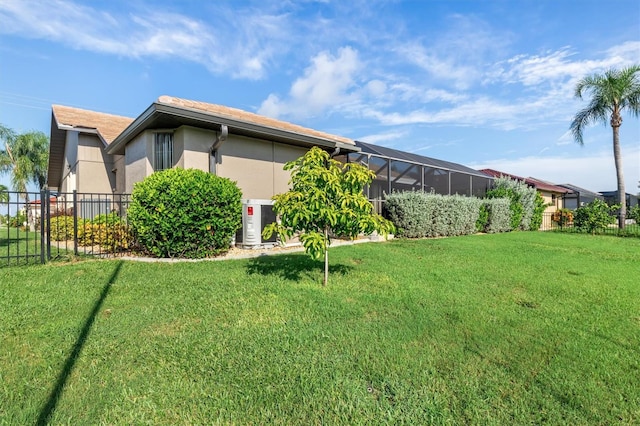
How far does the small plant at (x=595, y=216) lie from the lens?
15195 mm

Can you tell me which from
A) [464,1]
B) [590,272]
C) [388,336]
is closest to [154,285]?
[388,336]

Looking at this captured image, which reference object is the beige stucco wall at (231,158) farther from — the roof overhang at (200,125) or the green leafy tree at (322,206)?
the green leafy tree at (322,206)

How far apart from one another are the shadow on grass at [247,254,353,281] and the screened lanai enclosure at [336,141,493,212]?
4.49 m

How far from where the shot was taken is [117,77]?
1001 cm

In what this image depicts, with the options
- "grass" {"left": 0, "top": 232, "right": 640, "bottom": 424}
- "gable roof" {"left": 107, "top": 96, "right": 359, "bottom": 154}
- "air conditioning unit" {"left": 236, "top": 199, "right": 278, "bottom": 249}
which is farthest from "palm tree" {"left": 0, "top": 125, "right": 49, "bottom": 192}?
"grass" {"left": 0, "top": 232, "right": 640, "bottom": 424}

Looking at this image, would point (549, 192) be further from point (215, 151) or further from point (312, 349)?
point (312, 349)

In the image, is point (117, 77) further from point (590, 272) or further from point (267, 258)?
point (590, 272)

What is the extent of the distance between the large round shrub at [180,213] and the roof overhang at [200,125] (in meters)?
1.45

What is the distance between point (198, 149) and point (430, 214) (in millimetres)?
8717

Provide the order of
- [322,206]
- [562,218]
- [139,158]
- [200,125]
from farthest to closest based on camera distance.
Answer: [562,218] → [139,158] → [200,125] → [322,206]

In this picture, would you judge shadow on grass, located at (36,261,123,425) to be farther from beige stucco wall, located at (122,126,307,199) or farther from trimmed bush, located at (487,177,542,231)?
trimmed bush, located at (487,177,542,231)

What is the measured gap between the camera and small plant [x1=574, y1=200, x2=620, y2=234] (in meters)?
15.2

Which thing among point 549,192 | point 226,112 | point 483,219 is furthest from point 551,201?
point 226,112

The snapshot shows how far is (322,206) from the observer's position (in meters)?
4.30
